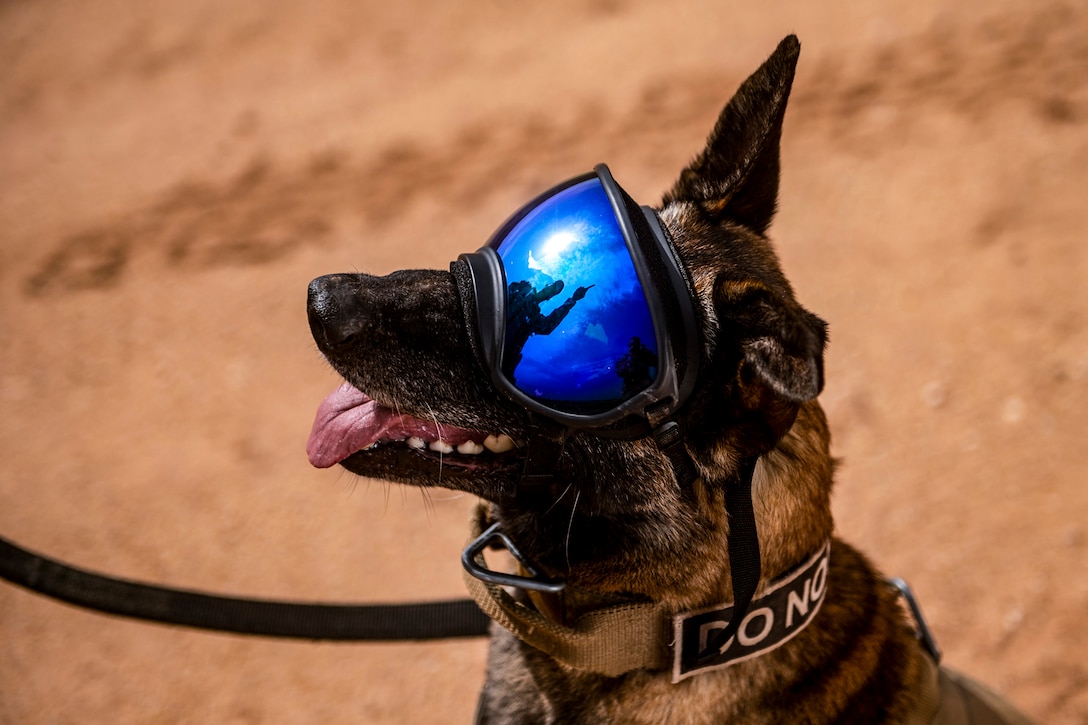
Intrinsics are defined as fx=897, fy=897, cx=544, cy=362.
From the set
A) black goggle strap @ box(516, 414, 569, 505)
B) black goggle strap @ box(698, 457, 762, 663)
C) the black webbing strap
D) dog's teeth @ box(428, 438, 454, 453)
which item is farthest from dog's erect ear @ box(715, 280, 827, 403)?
the black webbing strap

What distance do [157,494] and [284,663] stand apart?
1334mm

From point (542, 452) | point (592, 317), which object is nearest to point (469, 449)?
point (542, 452)

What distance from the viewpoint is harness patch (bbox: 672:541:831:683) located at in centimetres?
193

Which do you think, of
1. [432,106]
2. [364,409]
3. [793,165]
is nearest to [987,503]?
Result: [793,165]

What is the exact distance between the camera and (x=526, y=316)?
1.90 meters

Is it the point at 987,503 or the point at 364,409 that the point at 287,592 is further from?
the point at 987,503

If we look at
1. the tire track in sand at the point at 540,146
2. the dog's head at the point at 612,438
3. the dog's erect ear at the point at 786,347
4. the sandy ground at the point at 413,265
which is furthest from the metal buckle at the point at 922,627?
the tire track in sand at the point at 540,146

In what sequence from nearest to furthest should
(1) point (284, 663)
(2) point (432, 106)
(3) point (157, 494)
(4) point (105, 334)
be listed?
(1) point (284, 663) < (3) point (157, 494) < (4) point (105, 334) < (2) point (432, 106)

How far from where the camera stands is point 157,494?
15.5 ft

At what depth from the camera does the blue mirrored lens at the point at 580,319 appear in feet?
5.97

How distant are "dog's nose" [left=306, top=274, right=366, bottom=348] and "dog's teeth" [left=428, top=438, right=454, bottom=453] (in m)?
0.32

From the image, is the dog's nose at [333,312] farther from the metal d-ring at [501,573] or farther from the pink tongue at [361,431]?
the metal d-ring at [501,573]

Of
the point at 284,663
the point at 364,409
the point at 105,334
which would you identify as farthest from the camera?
the point at 105,334

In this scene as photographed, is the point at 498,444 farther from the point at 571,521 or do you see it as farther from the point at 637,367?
the point at 637,367
